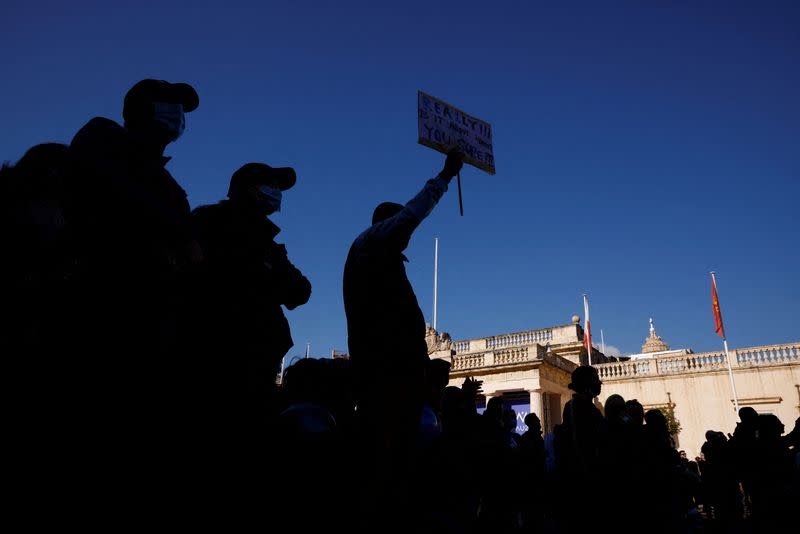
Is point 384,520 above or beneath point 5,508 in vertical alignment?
beneath

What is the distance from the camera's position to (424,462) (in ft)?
9.25

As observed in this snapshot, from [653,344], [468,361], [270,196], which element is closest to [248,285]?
[270,196]

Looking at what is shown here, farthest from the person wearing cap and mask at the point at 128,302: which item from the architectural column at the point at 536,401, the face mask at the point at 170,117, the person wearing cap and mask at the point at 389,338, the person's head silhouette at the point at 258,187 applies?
the architectural column at the point at 536,401

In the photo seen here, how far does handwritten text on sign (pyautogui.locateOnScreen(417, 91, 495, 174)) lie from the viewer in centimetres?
363

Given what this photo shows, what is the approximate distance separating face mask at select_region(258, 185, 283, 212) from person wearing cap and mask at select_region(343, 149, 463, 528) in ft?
1.61

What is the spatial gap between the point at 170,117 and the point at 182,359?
1.02 metres

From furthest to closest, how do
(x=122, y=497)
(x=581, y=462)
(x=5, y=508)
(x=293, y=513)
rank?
(x=581, y=462) → (x=293, y=513) → (x=122, y=497) → (x=5, y=508)

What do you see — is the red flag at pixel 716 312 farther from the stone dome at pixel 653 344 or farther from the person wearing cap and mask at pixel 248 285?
the person wearing cap and mask at pixel 248 285

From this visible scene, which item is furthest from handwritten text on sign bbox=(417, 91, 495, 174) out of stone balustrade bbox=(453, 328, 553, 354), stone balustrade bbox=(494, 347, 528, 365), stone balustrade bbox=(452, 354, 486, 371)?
stone balustrade bbox=(453, 328, 553, 354)

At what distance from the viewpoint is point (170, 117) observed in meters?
1.97

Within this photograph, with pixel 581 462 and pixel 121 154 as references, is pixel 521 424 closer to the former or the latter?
pixel 581 462

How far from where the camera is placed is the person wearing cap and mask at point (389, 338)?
221 centimetres

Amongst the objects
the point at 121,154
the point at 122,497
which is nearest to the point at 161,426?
the point at 122,497

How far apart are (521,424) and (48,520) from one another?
21.8 meters
